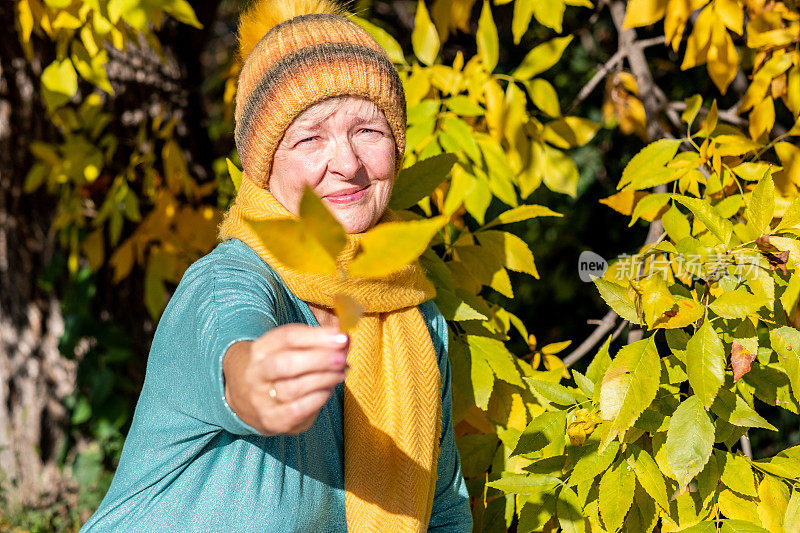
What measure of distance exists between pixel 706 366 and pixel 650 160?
59 cm

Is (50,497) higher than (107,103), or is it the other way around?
(107,103)

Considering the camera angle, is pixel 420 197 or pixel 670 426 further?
pixel 420 197

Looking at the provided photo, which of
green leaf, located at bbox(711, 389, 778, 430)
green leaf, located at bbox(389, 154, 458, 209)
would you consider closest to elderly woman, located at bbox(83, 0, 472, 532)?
green leaf, located at bbox(389, 154, 458, 209)

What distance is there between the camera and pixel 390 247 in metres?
0.68

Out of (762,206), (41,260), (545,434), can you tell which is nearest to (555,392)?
(545,434)

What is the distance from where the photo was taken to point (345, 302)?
73 centimetres

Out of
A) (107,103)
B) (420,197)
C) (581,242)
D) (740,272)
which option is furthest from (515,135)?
(581,242)

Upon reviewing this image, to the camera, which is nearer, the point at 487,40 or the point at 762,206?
the point at 762,206

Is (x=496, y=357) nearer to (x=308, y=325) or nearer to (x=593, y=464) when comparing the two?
(x=593, y=464)

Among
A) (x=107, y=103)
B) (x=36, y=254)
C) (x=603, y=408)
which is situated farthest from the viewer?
(x=36, y=254)

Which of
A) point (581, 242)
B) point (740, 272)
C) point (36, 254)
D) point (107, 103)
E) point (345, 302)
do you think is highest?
point (345, 302)

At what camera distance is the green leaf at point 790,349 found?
1188 mm

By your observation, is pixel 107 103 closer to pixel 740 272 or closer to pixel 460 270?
pixel 460 270

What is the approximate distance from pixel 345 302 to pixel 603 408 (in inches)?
23.7
